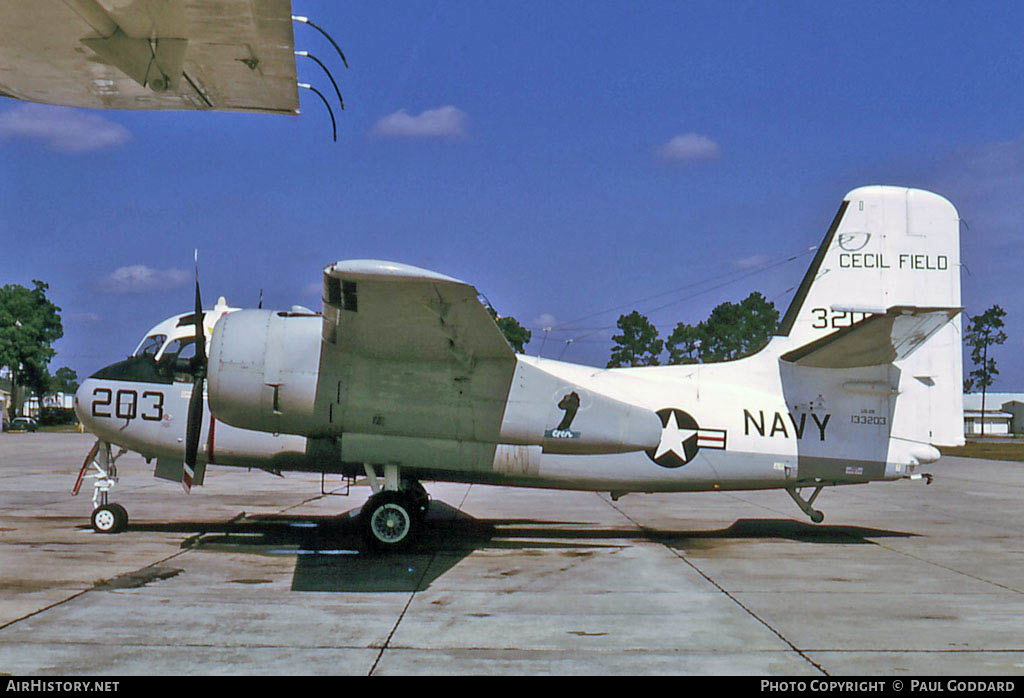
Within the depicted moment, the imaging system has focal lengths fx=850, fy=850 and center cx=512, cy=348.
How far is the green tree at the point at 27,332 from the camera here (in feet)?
280

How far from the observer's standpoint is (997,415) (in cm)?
13988

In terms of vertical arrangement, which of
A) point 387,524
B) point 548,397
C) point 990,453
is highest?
point 548,397

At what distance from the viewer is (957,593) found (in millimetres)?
9188

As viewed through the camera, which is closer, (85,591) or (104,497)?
(85,591)

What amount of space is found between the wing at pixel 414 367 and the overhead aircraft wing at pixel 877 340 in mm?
4783

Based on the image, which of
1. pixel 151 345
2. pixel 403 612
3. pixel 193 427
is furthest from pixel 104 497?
pixel 403 612

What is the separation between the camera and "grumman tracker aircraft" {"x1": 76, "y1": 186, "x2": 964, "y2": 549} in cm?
1107

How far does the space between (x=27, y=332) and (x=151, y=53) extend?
94471 mm

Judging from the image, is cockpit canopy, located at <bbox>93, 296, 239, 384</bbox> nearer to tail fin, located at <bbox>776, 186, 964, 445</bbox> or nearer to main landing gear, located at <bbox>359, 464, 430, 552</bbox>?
main landing gear, located at <bbox>359, 464, 430, 552</bbox>

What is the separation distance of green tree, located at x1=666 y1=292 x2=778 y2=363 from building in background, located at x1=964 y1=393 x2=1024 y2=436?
51.9 metres

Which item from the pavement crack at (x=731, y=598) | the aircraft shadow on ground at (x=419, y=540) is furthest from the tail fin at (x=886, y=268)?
the pavement crack at (x=731, y=598)

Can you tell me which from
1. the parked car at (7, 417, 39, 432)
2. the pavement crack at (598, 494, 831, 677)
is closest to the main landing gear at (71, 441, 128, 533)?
the pavement crack at (598, 494, 831, 677)

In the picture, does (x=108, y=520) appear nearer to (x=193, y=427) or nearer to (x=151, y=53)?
(x=193, y=427)

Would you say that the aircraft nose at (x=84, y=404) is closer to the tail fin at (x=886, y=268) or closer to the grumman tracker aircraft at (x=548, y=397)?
the grumman tracker aircraft at (x=548, y=397)
